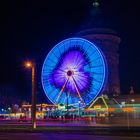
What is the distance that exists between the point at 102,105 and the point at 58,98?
12055 mm

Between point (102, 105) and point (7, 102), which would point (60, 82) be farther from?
point (7, 102)

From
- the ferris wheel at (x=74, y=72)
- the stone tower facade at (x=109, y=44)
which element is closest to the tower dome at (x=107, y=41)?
the stone tower facade at (x=109, y=44)

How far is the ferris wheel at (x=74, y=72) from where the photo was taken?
301ft

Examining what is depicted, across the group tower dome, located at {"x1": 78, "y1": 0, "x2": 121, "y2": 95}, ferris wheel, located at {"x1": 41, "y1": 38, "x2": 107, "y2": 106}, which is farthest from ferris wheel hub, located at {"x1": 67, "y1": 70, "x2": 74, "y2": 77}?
tower dome, located at {"x1": 78, "y1": 0, "x2": 121, "y2": 95}

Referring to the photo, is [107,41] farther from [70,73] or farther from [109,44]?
[70,73]

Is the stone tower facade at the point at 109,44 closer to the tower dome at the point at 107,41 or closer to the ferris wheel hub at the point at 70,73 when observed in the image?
the tower dome at the point at 107,41

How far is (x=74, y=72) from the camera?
94125 mm

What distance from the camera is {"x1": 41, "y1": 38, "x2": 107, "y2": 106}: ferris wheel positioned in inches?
3617

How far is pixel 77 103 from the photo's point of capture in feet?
314

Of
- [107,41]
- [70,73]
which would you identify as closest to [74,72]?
[70,73]

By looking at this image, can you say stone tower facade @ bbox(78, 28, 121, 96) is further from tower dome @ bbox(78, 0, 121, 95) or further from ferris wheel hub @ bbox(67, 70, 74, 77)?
ferris wheel hub @ bbox(67, 70, 74, 77)

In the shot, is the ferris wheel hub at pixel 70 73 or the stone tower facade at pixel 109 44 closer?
the ferris wheel hub at pixel 70 73

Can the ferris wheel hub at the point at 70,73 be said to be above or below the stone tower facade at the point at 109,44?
below

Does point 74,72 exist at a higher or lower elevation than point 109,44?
lower
